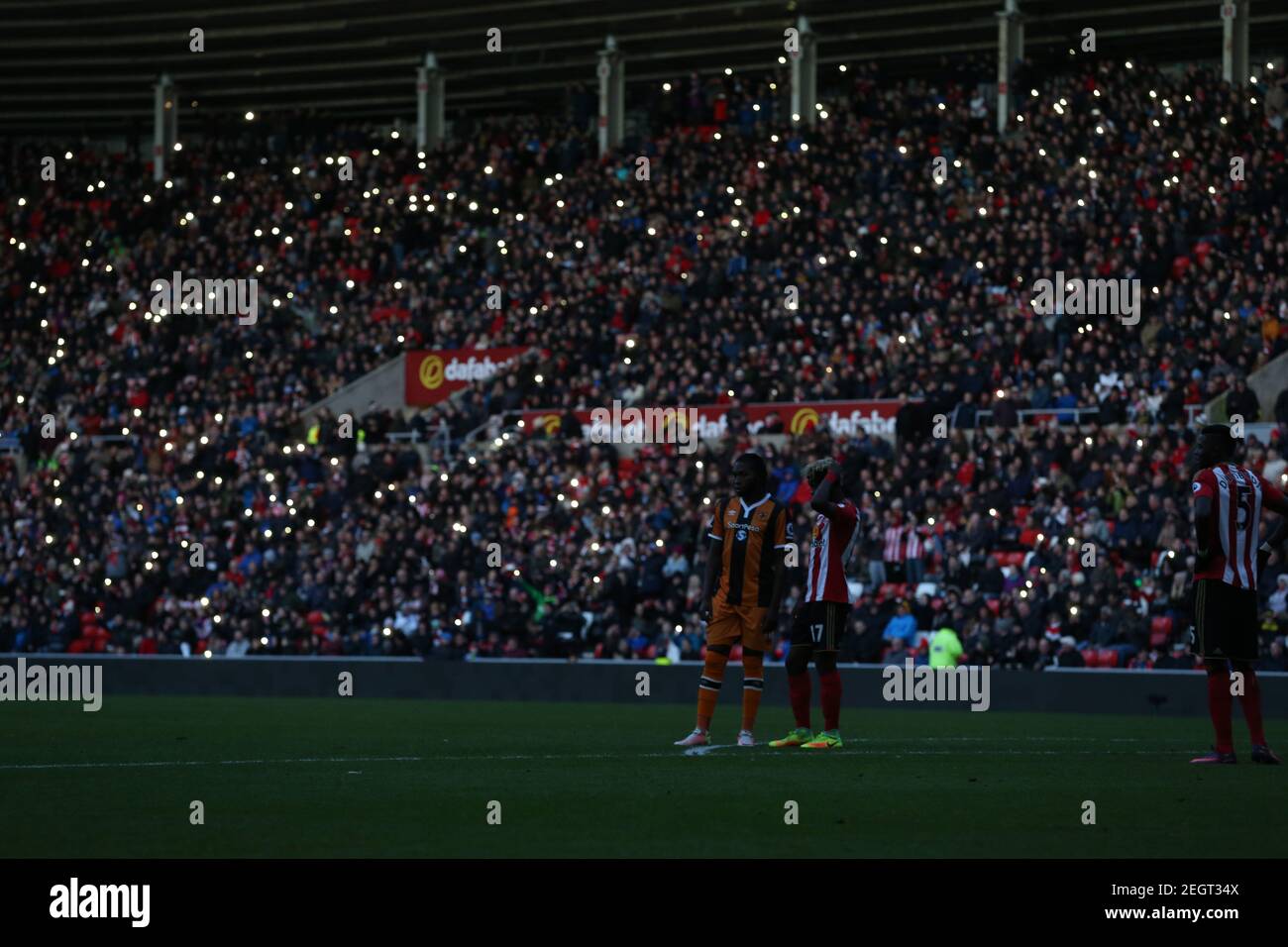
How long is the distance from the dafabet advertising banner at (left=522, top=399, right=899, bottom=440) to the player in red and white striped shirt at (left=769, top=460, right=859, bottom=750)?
16.7 metres

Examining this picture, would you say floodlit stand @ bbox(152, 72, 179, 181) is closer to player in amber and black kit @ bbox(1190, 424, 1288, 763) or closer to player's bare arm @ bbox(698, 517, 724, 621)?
player's bare arm @ bbox(698, 517, 724, 621)

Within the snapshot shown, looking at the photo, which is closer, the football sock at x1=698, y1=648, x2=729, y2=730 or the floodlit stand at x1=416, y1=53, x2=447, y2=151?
the football sock at x1=698, y1=648, x2=729, y2=730

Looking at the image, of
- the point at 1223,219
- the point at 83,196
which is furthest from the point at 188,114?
the point at 1223,219

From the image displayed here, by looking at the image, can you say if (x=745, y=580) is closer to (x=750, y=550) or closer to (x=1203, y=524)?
(x=750, y=550)

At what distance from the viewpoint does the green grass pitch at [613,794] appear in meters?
8.60

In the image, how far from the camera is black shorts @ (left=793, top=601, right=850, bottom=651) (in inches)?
588

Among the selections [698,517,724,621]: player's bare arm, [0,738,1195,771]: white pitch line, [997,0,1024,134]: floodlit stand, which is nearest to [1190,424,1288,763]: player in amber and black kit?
[0,738,1195,771]: white pitch line

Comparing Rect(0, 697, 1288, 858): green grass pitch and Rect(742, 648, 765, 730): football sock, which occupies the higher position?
Rect(742, 648, 765, 730): football sock

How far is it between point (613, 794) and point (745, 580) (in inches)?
169

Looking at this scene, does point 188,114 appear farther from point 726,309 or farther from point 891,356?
point 891,356

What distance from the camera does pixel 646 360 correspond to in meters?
36.1

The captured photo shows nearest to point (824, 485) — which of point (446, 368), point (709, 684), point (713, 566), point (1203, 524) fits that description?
point (713, 566)

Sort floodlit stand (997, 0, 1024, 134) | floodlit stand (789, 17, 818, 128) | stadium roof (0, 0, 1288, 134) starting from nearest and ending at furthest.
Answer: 1. floodlit stand (997, 0, 1024, 134)
2. stadium roof (0, 0, 1288, 134)
3. floodlit stand (789, 17, 818, 128)

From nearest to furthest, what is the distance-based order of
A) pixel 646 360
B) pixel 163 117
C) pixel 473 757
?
pixel 473 757 < pixel 646 360 < pixel 163 117
